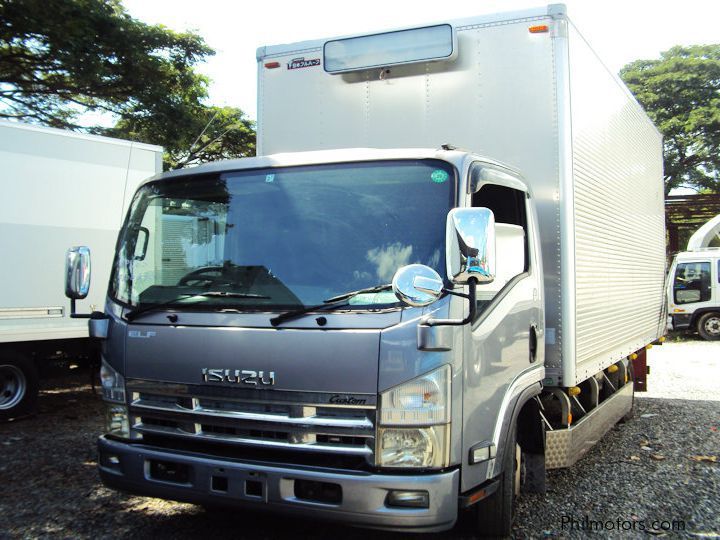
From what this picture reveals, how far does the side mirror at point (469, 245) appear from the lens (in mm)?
3113

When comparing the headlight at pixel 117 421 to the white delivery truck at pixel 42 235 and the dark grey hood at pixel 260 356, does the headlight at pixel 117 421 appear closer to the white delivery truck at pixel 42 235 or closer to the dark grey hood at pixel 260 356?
the dark grey hood at pixel 260 356

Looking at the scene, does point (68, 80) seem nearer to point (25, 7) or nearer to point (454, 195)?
point (25, 7)

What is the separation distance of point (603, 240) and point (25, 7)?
9687 mm

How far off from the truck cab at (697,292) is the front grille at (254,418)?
1709 centimetres

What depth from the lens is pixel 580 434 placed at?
5.28 metres

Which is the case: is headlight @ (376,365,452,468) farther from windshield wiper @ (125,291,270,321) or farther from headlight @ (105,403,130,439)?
headlight @ (105,403,130,439)

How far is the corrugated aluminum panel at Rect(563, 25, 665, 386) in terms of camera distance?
495 centimetres

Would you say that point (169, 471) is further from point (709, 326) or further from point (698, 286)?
point (709, 326)

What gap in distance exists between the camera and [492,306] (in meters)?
3.79

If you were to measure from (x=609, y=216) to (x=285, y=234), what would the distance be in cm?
347

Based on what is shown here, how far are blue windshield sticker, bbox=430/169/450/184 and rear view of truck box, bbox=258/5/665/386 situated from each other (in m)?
1.42

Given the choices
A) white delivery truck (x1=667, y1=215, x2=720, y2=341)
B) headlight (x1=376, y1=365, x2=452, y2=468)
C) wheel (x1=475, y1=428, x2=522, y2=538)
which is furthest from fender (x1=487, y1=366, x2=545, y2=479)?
white delivery truck (x1=667, y1=215, x2=720, y2=341)

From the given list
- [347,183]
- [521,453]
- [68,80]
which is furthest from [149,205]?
[68,80]

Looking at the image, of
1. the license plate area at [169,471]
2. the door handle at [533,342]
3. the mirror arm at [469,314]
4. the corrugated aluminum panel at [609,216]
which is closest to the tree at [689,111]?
the corrugated aluminum panel at [609,216]
